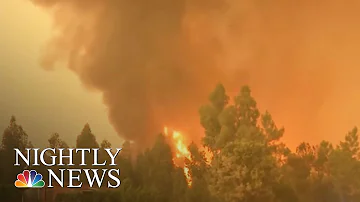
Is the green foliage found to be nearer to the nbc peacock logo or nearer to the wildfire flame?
the nbc peacock logo

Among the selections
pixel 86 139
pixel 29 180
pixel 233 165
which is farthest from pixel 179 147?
pixel 29 180

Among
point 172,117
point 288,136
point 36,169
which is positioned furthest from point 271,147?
point 36,169

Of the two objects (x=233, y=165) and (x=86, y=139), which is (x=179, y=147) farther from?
(x=86, y=139)

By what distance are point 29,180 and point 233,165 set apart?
194 inches

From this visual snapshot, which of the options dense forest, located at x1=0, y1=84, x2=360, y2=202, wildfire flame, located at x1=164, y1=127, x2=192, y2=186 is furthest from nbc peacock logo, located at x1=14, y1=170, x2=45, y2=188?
wildfire flame, located at x1=164, y1=127, x2=192, y2=186

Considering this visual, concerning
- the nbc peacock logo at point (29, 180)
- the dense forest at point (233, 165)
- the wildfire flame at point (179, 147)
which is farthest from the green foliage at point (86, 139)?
the wildfire flame at point (179, 147)

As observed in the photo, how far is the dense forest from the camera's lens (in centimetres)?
1303

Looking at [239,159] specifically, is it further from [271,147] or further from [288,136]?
[288,136]

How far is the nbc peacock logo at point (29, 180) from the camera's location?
12.4 meters

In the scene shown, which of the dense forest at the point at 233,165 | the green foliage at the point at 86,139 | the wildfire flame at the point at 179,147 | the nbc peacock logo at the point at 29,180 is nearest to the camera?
the nbc peacock logo at the point at 29,180

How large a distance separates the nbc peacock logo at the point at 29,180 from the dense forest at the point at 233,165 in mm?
304

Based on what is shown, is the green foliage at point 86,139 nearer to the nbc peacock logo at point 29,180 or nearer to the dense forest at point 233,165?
the dense forest at point 233,165

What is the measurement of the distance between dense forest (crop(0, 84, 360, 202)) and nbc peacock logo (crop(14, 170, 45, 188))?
304mm

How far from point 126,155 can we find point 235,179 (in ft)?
10.4
